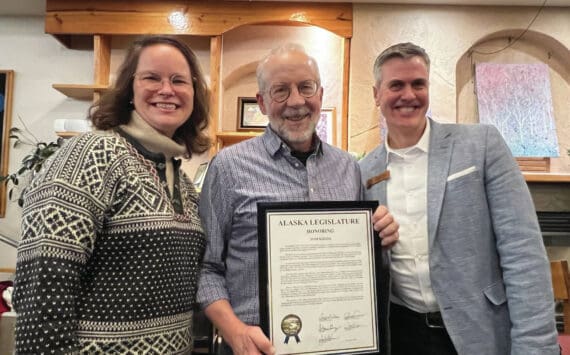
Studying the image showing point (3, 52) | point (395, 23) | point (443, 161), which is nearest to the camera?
point (443, 161)

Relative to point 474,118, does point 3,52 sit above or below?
above

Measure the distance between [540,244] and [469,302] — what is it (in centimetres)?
27

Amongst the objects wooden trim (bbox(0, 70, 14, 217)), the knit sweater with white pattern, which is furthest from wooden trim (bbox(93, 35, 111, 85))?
the knit sweater with white pattern

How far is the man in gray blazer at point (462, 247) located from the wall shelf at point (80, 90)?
2710mm

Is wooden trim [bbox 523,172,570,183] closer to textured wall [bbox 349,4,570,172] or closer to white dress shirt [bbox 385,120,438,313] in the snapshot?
textured wall [bbox 349,4,570,172]

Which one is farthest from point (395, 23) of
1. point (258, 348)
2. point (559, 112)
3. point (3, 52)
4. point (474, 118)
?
point (3, 52)

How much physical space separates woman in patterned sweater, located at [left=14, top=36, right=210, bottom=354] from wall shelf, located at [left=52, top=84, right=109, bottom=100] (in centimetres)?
220

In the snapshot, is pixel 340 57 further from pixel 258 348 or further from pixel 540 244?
pixel 258 348

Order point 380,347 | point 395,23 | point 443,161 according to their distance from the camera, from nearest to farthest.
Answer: point 380,347 < point 443,161 < point 395,23

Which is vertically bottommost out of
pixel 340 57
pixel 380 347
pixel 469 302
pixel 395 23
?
pixel 380 347

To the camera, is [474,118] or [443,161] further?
[474,118]

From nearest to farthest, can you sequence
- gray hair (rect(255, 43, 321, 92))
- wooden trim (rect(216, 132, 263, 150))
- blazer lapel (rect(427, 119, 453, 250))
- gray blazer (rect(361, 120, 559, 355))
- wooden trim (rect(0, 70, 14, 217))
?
1. gray blazer (rect(361, 120, 559, 355))
2. blazer lapel (rect(427, 119, 453, 250))
3. gray hair (rect(255, 43, 321, 92))
4. wooden trim (rect(216, 132, 263, 150))
5. wooden trim (rect(0, 70, 14, 217))

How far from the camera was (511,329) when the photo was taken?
3.98 feet

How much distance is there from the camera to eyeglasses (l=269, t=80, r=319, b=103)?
1.40 m
